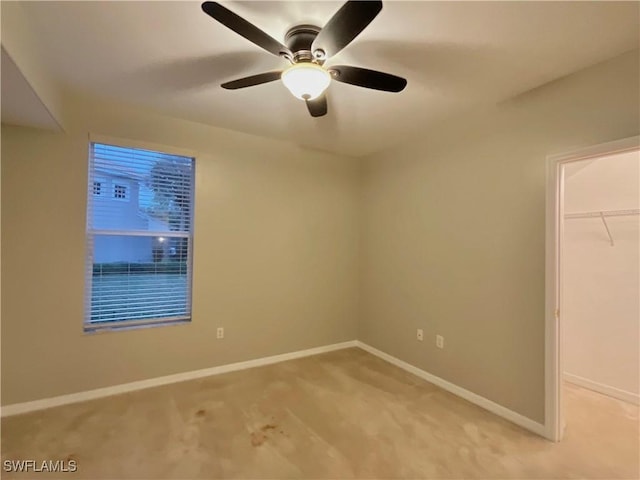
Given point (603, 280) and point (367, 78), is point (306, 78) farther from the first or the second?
point (603, 280)

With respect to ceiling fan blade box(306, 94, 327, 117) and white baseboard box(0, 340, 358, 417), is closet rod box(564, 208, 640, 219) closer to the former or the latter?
ceiling fan blade box(306, 94, 327, 117)

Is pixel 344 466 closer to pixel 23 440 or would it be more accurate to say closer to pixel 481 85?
pixel 23 440

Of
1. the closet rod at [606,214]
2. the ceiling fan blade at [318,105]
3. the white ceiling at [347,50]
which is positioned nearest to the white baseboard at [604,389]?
the closet rod at [606,214]

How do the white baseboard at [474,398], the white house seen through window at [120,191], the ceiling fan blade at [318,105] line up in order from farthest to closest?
the white house seen through window at [120,191] → the white baseboard at [474,398] → the ceiling fan blade at [318,105]

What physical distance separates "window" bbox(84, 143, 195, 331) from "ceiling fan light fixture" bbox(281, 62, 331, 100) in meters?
1.90

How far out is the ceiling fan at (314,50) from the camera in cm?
140

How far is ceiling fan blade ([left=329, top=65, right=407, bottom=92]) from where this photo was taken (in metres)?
1.80

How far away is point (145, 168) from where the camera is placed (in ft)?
10.3

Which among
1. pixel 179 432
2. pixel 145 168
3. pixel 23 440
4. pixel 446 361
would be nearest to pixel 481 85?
pixel 446 361

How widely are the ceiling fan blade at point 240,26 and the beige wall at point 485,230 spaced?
1968 mm

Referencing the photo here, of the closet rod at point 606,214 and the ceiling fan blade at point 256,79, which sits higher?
the ceiling fan blade at point 256,79

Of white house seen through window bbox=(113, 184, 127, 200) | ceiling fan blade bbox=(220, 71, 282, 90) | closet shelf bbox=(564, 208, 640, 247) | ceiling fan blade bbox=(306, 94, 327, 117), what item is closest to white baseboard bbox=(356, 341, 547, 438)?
closet shelf bbox=(564, 208, 640, 247)

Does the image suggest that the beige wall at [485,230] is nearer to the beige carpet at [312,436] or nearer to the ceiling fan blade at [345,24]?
the beige carpet at [312,436]

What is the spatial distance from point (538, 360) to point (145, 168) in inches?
146
